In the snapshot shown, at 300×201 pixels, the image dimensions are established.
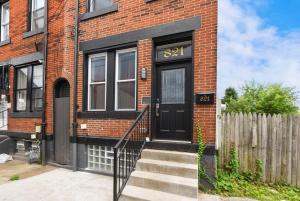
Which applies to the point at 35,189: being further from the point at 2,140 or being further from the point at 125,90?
the point at 2,140

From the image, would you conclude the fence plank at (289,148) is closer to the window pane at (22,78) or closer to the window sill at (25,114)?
the window sill at (25,114)

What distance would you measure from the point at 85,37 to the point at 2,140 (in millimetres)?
5680

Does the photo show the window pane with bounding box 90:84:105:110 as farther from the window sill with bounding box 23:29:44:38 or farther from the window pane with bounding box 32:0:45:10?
the window pane with bounding box 32:0:45:10

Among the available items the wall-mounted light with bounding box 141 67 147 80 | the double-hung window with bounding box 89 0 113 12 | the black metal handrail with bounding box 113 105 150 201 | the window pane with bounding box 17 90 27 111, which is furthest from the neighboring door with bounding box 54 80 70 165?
the wall-mounted light with bounding box 141 67 147 80

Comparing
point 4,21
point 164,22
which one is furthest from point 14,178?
point 4,21

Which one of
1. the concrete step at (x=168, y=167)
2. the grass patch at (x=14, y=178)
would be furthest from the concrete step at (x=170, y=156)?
the grass patch at (x=14, y=178)

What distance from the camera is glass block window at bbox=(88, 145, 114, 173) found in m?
7.49

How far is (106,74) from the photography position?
7699mm

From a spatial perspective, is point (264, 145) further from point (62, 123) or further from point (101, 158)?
point (62, 123)

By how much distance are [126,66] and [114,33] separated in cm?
101

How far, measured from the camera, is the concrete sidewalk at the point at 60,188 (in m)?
5.65

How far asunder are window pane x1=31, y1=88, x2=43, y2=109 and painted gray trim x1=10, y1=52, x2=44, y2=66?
1.12 meters

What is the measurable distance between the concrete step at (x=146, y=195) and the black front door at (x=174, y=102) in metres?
1.60

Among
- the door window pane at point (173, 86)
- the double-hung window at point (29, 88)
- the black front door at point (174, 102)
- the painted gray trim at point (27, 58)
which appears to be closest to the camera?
the black front door at point (174, 102)
